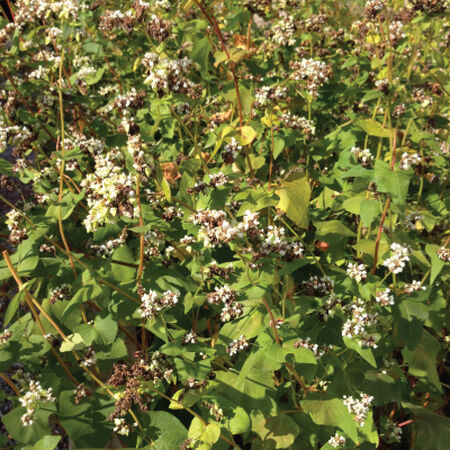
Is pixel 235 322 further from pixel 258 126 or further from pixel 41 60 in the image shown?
pixel 41 60

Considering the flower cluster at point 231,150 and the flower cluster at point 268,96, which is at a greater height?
the flower cluster at point 268,96

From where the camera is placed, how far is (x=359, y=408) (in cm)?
208

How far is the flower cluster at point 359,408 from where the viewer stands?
6.77 ft

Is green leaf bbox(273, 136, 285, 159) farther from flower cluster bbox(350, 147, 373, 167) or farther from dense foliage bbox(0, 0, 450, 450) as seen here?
flower cluster bbox(350, 147, 373, 167)

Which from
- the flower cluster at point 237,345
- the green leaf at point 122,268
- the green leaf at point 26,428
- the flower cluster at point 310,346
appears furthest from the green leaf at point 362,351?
the green leaf at point 26,428

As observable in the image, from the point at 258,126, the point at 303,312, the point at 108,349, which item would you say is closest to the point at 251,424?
the point at 303,312

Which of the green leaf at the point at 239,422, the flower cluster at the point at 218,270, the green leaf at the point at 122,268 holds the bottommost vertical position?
the green leaf at the point at 239,422

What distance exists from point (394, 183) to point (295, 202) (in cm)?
52

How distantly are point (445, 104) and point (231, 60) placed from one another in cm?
194

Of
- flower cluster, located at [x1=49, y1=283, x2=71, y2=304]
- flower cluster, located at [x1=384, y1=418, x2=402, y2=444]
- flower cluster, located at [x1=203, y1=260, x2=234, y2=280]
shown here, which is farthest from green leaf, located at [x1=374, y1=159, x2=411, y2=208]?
flower cluster, located at [x1=49, y1=283, x2=71, y2=304]

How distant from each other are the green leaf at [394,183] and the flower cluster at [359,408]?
92cm

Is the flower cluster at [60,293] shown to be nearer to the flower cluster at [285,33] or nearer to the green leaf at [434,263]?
the green leaf at [434,263]

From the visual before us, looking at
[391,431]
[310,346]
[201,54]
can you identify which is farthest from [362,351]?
[201,54]

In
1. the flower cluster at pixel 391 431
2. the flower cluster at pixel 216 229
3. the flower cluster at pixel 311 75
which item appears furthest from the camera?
the flower cluster at pixel 311 75
